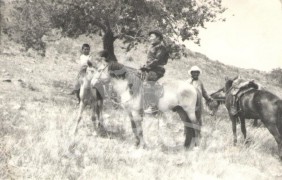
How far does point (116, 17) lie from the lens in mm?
13805

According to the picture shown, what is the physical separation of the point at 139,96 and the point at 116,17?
6.23m

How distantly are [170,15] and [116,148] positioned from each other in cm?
794

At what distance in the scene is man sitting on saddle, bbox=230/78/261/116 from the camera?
9.62m

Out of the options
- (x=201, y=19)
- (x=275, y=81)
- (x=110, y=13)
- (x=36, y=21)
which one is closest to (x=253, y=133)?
(x=201, y=19)

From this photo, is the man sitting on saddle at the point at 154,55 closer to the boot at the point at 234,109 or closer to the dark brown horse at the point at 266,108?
the boot at the point at 234,109

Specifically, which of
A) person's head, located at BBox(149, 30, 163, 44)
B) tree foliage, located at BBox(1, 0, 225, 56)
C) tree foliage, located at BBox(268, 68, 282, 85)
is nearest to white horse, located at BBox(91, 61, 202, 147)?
person's head, located at BBox(149, 30, 163, 44)

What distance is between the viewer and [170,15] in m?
14.5

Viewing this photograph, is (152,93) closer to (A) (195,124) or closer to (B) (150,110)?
(B) (150,110)

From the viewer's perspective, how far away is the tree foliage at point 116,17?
1377 cm

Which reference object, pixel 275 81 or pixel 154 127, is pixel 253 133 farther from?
pixel 275 81

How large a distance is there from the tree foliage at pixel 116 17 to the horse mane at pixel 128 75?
5.47m

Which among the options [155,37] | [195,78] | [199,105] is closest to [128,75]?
[155,37]

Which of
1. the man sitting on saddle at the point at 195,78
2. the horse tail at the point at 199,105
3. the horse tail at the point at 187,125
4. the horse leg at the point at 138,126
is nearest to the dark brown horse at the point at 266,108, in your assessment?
the man sitting on saddle at the point at 195,78

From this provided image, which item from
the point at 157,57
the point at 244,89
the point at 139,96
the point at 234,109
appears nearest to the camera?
the point at 139,96
